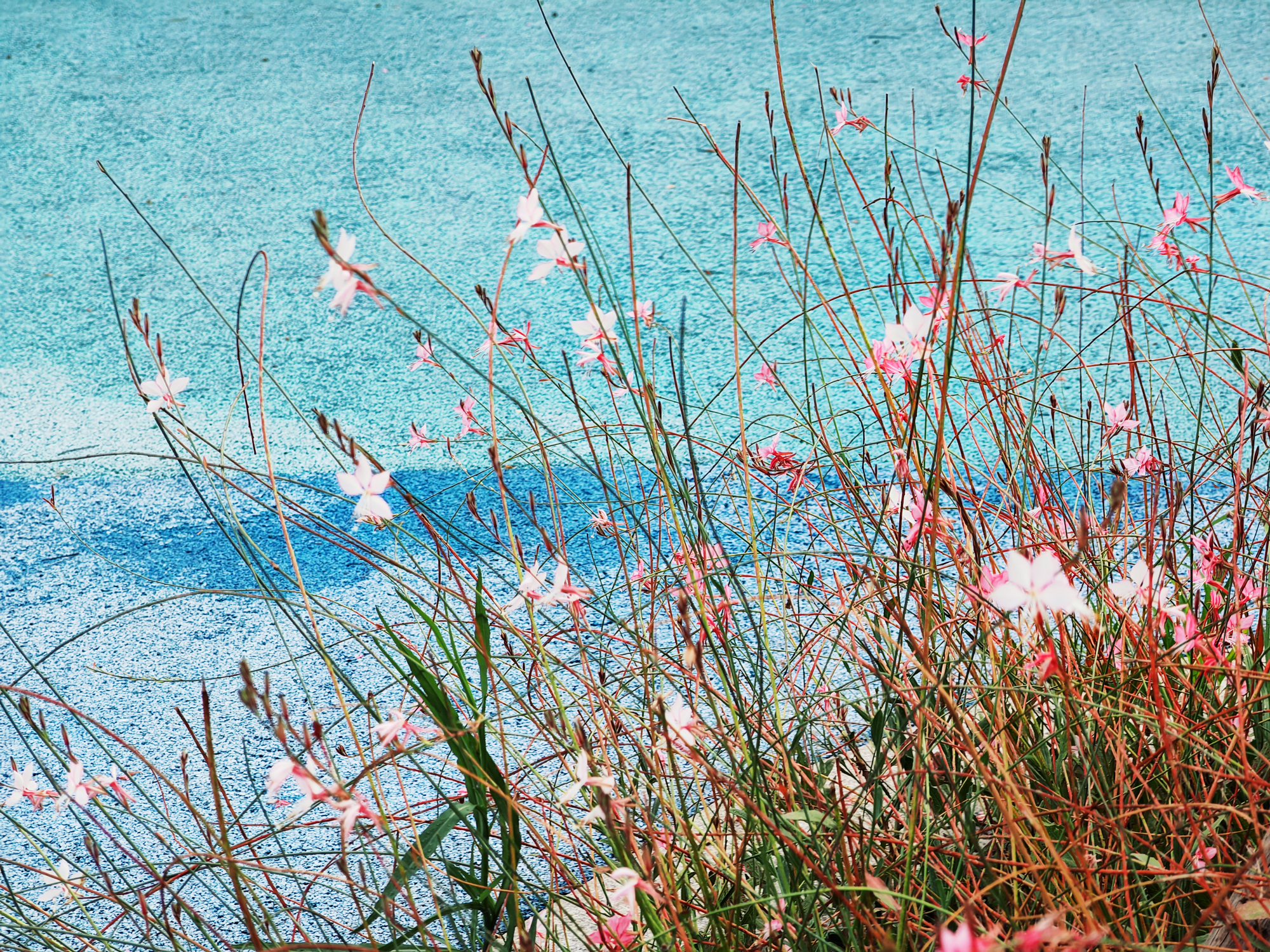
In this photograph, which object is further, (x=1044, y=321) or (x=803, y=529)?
(x=1044, y=321)

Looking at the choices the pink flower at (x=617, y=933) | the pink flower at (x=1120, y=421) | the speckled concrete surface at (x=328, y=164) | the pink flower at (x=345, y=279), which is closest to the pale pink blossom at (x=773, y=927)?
the pink flower at (x=617, y=933)

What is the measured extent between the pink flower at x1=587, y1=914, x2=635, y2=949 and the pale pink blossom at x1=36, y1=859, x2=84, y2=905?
483 mm

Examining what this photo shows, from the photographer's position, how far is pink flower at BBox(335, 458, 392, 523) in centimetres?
84

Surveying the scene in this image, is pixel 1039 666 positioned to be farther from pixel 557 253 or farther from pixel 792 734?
pixel 557 253

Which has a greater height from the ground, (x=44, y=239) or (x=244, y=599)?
(x=44, y=239)

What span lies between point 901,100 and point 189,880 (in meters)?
3.59

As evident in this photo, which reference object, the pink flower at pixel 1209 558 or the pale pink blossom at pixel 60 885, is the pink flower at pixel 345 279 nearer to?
the pale pink blossom at pixel 60 885

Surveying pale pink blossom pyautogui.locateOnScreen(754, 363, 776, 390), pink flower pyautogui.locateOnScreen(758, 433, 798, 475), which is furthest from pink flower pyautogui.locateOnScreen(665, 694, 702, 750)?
pale pink blossom pyautogui.locateOnScreen(754, 363, 776, 390)

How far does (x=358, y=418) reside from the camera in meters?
2.67

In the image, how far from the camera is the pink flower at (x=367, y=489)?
0.84 m

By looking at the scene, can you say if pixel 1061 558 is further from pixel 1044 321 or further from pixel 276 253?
pixel 276 253

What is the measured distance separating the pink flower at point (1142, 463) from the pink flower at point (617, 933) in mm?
766

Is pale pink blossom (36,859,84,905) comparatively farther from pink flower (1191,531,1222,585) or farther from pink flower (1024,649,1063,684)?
pink flower (1191,531,1222,585)

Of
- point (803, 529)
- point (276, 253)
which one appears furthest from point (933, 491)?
point (276, 253)
